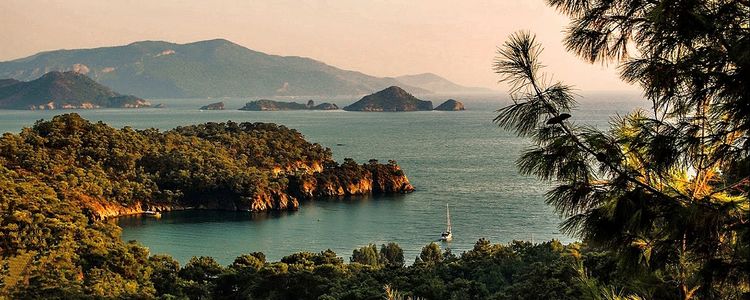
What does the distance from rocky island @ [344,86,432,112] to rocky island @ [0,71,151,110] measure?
6412 centimetres

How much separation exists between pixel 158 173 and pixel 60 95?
5723 inches

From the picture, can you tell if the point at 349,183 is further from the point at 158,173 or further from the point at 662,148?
the point at 662,148

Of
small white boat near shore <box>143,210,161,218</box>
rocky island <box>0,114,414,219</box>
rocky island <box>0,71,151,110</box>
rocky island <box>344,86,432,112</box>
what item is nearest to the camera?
rocky island <box>0,114,414,219</box>

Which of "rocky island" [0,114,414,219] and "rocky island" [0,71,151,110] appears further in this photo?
"rocky island" [0,71,151,110]

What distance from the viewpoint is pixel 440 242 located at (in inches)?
1286

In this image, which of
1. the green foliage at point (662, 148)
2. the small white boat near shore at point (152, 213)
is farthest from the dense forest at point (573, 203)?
the small white boat near shore at point (152, 213)

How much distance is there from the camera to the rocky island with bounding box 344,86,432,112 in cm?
15900

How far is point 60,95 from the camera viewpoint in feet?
580

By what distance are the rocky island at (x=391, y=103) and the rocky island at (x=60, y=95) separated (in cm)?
6412

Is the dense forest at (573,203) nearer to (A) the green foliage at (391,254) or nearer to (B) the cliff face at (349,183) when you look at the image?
(A) the green foliage at (391,254)

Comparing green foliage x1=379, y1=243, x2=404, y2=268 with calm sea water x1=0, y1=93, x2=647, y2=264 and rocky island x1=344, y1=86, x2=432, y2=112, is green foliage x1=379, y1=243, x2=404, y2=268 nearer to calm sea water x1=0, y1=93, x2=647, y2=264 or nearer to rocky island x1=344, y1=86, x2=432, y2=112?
calm sea water x1=0, y1=93, x2=647, y2=264

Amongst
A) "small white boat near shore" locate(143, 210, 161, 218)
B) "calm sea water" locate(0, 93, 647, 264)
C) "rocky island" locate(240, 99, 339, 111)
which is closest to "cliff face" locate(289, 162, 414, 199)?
"calm sea water" locate(0, 93, 647, 264)

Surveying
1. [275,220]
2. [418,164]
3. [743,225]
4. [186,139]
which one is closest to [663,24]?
[743,225]

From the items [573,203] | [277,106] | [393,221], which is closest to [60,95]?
[277,106]
